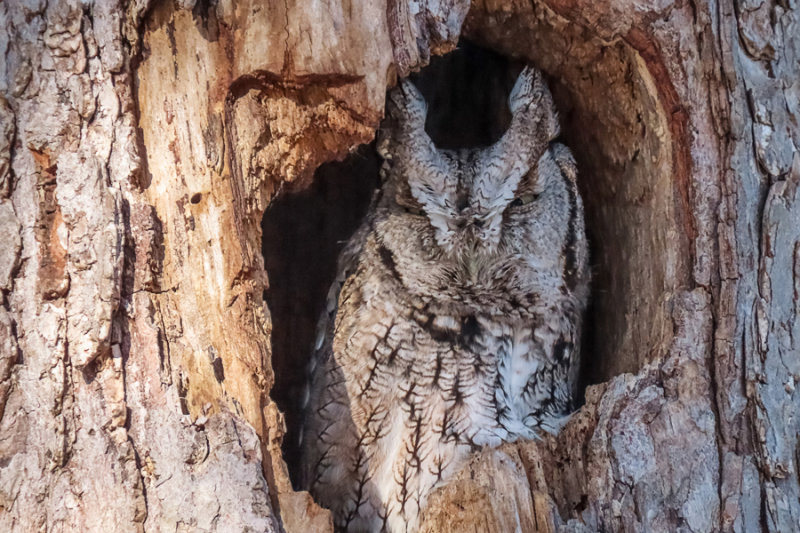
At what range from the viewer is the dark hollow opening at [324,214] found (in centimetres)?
220

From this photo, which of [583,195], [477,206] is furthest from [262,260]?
[583,195]

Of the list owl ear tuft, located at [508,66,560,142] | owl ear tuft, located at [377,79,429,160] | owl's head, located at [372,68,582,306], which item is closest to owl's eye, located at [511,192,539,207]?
owl's head, located at [372,68,582,306]

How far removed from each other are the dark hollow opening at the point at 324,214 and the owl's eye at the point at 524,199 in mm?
376

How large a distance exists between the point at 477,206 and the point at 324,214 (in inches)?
23.5

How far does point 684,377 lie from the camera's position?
5.03 ft

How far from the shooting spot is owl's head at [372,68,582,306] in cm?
193

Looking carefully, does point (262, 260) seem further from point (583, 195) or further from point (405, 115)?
point (583, 195)

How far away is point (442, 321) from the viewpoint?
78.4 inches

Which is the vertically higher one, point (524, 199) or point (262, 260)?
point (524, 199)

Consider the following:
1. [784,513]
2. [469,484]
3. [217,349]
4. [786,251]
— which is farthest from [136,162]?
[784,513]

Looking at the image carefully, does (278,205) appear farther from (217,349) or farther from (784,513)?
(784,513)

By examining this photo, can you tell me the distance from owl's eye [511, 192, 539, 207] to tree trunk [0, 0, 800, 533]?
1.00 ft

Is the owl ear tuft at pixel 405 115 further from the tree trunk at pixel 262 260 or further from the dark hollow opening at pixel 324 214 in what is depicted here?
the tree trunk at pixel 262 260

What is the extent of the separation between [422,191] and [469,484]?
758mm
